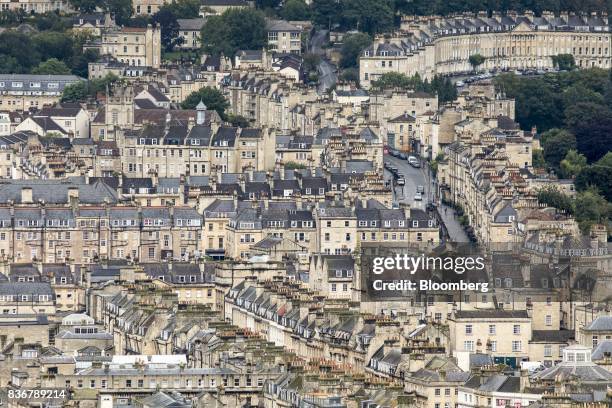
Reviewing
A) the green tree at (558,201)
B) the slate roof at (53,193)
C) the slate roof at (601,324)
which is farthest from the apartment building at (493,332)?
the slate roof at (53,193)

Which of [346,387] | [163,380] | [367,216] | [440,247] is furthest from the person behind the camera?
[367,216]

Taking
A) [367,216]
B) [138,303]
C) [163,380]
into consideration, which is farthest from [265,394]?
[367,216]

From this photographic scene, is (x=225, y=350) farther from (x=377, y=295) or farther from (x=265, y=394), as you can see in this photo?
(x=377, y=295)

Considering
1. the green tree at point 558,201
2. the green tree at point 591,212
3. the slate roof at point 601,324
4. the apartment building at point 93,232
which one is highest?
the green tree at point 558,201

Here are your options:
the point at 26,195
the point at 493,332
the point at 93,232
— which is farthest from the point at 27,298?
the point at 26,195

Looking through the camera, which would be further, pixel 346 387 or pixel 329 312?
pixel 329 312

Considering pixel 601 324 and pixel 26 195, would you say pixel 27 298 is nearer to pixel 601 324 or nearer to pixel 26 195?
pixel 26 195

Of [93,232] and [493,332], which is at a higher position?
[93,232]

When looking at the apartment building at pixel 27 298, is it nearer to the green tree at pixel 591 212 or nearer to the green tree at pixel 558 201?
the green tree at pixel 591 212

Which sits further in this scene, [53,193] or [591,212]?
[53,193]

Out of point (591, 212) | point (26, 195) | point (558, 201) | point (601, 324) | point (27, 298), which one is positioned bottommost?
point (27, 298)

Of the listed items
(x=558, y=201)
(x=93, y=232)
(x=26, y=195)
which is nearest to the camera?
(x=93, y=232)
